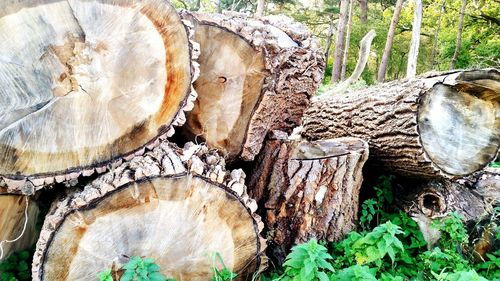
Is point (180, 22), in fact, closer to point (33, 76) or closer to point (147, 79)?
point (147, 79)

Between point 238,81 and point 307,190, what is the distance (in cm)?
85

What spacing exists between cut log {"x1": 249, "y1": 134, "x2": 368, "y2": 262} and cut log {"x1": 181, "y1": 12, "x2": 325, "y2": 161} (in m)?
0.23

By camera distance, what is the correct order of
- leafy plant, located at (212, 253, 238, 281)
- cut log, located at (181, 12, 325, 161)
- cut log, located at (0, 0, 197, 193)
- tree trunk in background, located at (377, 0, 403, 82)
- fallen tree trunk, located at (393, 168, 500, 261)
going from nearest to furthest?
cut log, located at (0, 0, 197, 193), leafy plant, located at (212, 253, 238, 281), cut log, located at (181, 12, 325, 161), fallen tree trunk, located at (393, 168, 500, 261), tree trunk in background, located at (377, 0, 403, 82)

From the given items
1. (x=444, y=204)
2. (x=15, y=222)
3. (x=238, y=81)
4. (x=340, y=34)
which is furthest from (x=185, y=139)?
(x=340, y=34)

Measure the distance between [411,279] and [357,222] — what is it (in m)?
0.59

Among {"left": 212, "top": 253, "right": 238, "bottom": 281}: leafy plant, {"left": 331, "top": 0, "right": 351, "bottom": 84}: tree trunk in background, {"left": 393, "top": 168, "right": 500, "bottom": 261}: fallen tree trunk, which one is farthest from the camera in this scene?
{"left": 331, "top": 0, "right": 351, "bottom": 84}: tree trunk in background

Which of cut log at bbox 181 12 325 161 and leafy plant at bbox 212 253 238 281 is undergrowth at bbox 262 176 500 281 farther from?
cut log at bbox 181 12 325 161

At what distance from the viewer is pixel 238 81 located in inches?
109

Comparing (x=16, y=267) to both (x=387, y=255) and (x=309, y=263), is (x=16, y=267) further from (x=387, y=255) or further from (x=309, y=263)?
(x=387, y=255)

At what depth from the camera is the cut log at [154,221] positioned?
2115 mm

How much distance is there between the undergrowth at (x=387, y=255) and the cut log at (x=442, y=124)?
0.37 metres

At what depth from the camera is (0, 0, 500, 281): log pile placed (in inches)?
82.5

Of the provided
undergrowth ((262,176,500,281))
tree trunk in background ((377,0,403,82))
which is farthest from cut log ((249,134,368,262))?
tree trunk in background ((377,0,403,82))

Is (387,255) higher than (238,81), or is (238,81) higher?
(238,81)
